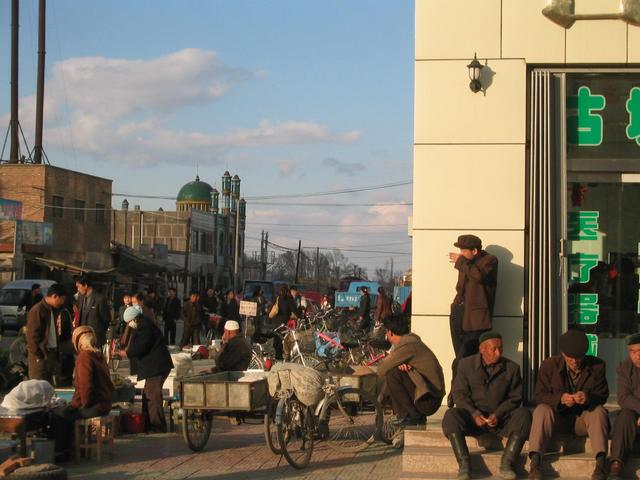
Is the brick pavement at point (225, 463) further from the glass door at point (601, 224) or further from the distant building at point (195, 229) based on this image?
the distant building at point (195, 229)

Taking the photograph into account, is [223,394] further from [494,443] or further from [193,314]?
[193,314]

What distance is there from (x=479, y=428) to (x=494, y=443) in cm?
30

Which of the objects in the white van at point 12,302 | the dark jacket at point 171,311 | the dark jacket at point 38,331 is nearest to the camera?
the dark jacket at point 38,331

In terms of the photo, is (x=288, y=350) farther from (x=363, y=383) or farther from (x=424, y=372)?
(x=424, y=372)

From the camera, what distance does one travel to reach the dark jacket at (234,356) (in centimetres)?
1265

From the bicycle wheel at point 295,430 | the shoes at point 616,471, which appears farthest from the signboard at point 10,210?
the shoes at point 616,471

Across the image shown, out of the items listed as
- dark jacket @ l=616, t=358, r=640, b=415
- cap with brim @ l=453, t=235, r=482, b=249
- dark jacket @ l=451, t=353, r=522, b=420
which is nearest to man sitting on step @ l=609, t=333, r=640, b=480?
dark jacket @ l=616, t=358, r=640, b=415

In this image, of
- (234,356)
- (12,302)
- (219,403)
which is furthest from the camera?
(12,302)

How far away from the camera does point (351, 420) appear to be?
11453mm

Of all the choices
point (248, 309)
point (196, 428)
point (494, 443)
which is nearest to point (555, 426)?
point (494, 443)

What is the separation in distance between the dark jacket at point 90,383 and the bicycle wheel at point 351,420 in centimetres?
237

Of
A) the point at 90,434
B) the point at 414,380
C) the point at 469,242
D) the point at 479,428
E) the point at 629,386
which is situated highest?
the point at 469,242

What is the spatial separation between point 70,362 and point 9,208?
3231 cm

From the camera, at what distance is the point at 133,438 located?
40.5ft
